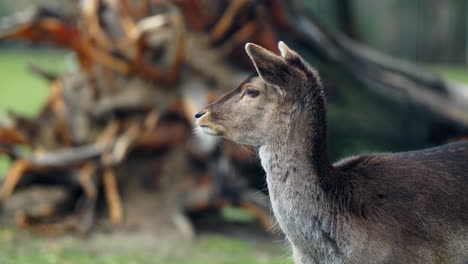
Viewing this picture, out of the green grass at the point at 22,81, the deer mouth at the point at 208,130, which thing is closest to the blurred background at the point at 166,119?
the green grass at the point at 22,81

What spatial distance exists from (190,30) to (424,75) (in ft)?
7.57

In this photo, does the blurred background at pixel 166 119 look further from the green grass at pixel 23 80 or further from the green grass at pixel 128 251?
the green grass at pixel 23 80

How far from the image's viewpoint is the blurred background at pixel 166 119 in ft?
21.4

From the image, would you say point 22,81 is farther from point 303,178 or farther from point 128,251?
point 303,178

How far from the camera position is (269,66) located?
3.35 m

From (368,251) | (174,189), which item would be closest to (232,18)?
(174,189)

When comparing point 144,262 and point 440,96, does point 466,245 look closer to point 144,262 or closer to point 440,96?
point 144,262

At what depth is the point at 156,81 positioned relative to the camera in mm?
6809

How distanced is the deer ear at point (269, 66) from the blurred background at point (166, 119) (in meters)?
3.00

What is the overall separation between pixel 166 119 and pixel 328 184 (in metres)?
3.65

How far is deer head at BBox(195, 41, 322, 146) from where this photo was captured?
3.42 m

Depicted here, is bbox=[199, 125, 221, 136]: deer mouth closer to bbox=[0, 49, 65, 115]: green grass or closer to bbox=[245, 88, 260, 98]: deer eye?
bbox=[245, 88, 260, 98]: deer eye

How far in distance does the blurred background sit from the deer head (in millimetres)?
2833

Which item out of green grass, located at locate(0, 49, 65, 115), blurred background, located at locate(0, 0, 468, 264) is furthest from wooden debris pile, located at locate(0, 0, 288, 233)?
green grass, located at locate(0, 49, 65, 115)
